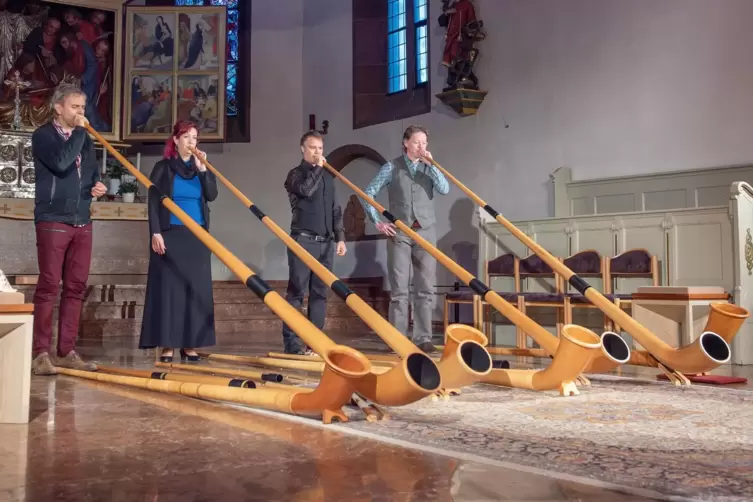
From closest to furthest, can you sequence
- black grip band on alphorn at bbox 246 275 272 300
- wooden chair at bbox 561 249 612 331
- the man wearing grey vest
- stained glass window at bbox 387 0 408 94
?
1. black grip band on alphorn at bbox 246 275 272 300
2. the man wearing grey vest
3. wooden chair at bbox 561 249 612 331
4. stained glass window at bbox 387 0 408 94

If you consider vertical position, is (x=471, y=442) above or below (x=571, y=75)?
below

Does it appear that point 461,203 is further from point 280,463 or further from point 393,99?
point 280,463

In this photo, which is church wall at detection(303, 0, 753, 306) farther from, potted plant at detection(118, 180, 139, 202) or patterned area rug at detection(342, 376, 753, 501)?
patterned area rug at detection(342, 376, 753, 501)

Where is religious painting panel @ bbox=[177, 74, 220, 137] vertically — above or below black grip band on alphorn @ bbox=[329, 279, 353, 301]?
above

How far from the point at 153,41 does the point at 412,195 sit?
23.0ft

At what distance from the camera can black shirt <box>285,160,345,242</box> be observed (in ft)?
17.6

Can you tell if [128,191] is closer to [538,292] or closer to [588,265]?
[538,292]

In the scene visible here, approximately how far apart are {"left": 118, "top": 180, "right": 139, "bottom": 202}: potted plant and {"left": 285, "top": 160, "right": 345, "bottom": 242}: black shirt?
5930 millimetres

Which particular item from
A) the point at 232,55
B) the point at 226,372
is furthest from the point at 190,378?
the point at 232,55

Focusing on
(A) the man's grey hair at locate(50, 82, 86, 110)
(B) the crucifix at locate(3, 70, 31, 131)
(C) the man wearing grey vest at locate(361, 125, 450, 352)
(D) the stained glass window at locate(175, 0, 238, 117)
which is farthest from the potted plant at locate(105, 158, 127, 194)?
(A) the man's grey hair at locate(50, 82, 86, 110)

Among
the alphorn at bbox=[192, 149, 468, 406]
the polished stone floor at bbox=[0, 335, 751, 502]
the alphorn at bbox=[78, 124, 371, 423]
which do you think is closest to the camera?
the polished stone floor at bbox=[0, 335, 751, 502]

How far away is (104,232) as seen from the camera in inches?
413

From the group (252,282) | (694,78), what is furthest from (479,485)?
(694,78)

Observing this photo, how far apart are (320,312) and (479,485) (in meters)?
3.51
